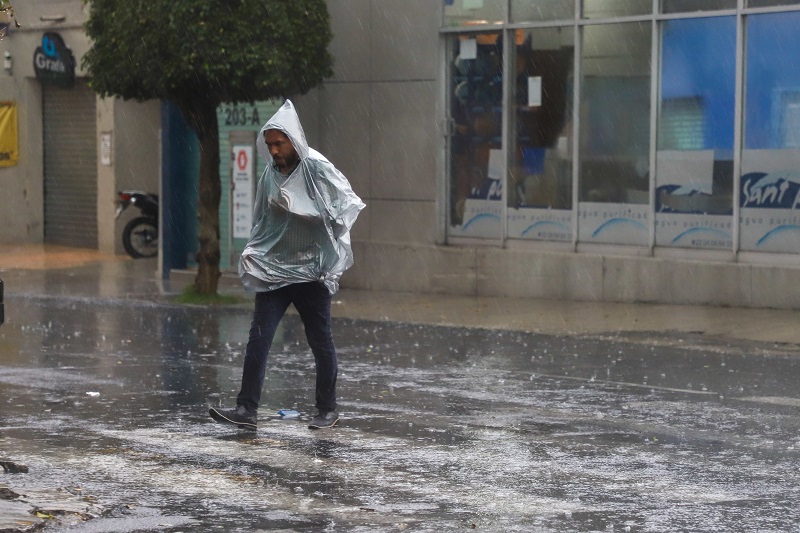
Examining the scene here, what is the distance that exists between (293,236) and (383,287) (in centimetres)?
1017

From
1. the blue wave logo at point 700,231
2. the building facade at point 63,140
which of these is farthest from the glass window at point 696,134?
the building facade at point 63,140

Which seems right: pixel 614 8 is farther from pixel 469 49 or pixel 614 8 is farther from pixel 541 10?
pixel 469 49

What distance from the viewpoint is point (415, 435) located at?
7980 mm

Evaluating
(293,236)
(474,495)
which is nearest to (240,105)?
(293,236)

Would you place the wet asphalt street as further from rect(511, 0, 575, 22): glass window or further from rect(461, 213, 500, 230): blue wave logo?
rect(511, 0, 575, 22): glass window

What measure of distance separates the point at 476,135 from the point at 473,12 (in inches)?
58.1

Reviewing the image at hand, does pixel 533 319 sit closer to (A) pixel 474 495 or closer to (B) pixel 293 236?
(B) pixel 293 236

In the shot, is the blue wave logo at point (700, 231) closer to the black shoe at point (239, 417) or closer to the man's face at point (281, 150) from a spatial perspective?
the man's face at point (281, 150)

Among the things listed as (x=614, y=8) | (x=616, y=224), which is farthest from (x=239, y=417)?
(x=614, y=8)

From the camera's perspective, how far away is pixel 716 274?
15164 mm

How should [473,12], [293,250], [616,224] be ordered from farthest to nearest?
1. [473,12]
2. [616,224]
3. [293,250]

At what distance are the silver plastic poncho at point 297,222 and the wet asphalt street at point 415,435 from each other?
882 millimetres

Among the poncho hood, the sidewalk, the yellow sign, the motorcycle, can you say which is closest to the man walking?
the poncho hood

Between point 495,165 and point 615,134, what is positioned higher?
point 615,134
